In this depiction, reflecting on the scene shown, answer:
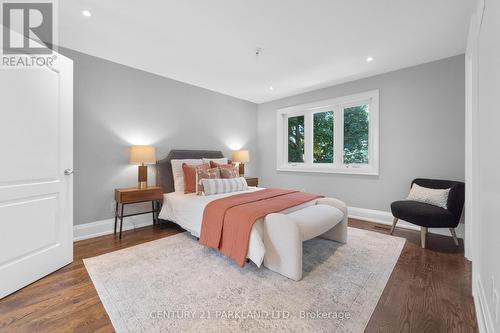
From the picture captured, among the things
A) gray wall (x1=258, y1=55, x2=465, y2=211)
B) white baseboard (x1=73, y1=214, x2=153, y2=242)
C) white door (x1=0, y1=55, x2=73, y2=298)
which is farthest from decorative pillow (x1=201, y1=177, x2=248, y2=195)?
gray wall (x1=258, y1=55, x2=465, y2=211)

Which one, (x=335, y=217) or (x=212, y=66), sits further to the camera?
(x=212, y=66)

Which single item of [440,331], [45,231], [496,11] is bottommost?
[440,331]

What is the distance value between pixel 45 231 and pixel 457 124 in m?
5.04

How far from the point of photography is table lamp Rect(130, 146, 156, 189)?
124 inches

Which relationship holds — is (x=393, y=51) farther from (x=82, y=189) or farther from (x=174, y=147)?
(x=82, y=189)

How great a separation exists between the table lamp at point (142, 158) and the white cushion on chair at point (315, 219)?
7.30 ft

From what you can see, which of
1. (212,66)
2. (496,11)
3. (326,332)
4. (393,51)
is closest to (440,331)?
(326,332)

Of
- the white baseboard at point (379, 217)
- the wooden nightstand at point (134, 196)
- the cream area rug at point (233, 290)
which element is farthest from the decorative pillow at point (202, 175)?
the white baseboard at point (379, 217)

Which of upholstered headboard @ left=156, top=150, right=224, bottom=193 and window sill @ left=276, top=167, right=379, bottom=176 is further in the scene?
window sill @ left=276, top=167, right=379, bottom=176

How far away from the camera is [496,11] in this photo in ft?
3.55

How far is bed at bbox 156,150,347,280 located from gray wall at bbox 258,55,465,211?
4.76 feet

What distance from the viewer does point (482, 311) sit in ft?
4.51

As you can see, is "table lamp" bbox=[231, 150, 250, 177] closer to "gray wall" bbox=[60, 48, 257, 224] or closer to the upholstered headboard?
"gray wall" bbox=[60, 48, 257, 224]

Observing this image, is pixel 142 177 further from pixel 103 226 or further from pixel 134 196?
pixel 103 226
